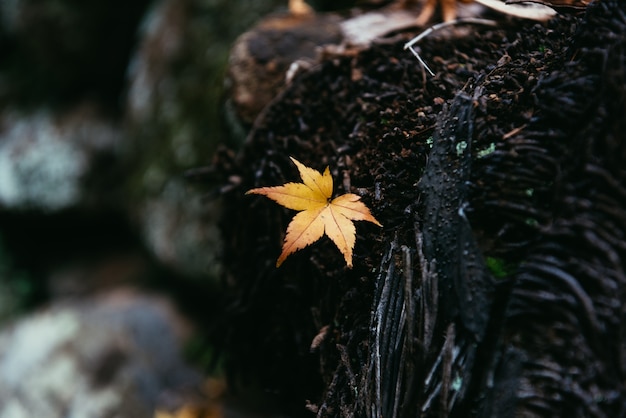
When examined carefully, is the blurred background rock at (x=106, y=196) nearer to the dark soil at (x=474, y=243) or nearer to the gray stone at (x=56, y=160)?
the gray stone at (x=56, y=160)

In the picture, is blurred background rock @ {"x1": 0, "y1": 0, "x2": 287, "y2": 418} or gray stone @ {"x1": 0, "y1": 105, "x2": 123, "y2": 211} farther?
gray stone @ {"x1": 0, "y1": 105, "x2": 123, "y2": 211}

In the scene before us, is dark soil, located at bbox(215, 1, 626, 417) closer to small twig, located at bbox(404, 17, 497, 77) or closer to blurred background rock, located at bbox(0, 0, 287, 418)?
small twig, located at bbox(404, 17, 497, 77)

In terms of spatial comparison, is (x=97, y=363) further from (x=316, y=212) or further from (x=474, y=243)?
(x=474, y=243)

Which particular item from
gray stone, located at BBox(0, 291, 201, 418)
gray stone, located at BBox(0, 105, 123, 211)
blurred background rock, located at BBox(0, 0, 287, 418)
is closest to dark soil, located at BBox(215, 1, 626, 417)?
blurred background rock, located at BBox(0, 0, 287, 418)

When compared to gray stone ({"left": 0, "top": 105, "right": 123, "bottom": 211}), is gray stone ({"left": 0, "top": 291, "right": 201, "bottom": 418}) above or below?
below

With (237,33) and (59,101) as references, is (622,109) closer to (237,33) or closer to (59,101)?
(237,33)

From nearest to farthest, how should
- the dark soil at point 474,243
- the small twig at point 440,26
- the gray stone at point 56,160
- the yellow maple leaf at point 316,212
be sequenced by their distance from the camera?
the dark soil at point 474,243 < the yellow maple leaf at point 316,212 < the small twig at point 440,26 < the gray stone at point 56,160

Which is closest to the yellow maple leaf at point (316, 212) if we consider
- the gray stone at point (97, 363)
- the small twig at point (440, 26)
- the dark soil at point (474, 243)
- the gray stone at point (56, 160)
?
the dark soil at point (474, 243)
